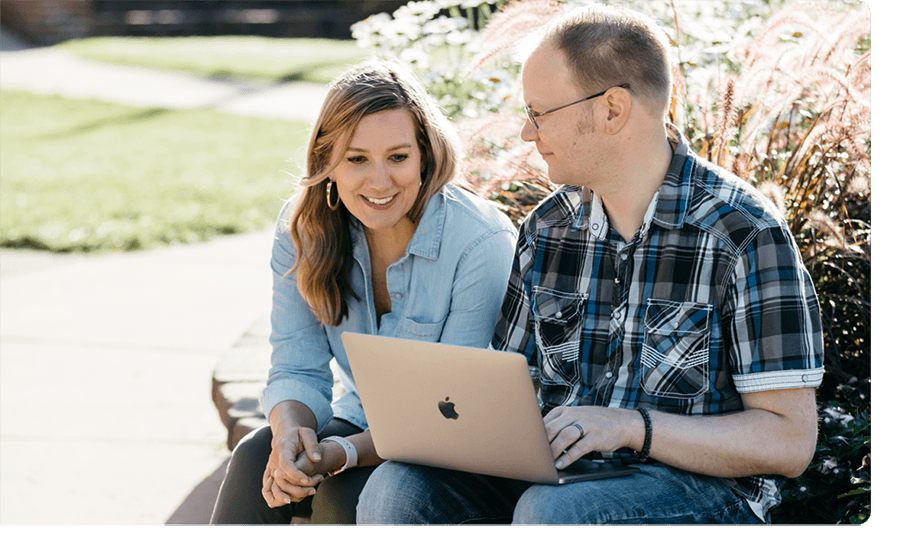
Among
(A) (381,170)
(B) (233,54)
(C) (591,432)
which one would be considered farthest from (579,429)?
(B) (233,54)

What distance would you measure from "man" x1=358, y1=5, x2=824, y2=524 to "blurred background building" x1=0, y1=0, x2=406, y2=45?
46.5ft

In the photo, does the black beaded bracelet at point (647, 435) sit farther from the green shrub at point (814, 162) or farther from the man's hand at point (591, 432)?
the green shrub at point (814, 162)

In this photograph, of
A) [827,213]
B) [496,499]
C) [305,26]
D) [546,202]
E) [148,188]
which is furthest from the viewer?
[305,26]

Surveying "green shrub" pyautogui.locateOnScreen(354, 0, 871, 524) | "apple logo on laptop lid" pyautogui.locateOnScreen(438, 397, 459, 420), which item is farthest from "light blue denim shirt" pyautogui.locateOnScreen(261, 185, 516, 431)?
"apple logo on laptop lid" pyautogui.locateOnScreen(438, 397, 459, 420)

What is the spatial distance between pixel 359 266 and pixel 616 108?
0.91 m

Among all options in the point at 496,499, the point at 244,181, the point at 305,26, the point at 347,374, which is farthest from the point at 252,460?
the point at 305,26

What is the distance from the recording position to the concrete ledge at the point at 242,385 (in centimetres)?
295

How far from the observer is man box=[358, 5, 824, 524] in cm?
166

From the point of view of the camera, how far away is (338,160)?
2236 millimetres

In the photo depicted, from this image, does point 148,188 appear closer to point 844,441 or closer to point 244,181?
point 244,181

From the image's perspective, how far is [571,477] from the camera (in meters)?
1.72

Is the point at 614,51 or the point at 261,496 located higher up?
the point at 614,51

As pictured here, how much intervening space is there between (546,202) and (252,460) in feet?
3.12

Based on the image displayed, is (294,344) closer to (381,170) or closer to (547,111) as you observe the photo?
(381,170)
